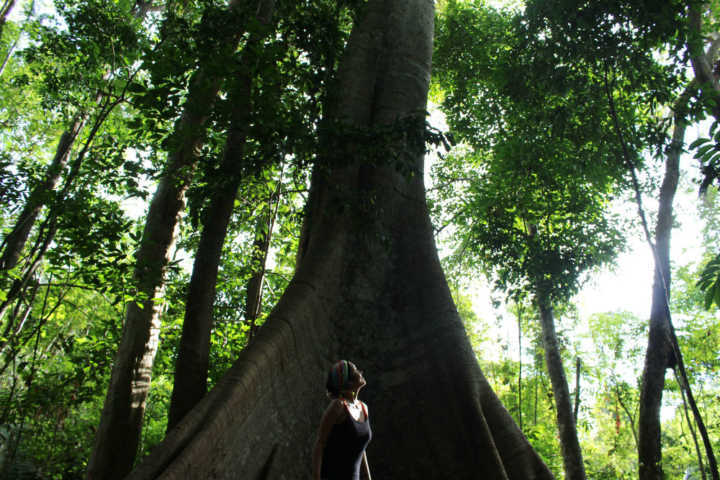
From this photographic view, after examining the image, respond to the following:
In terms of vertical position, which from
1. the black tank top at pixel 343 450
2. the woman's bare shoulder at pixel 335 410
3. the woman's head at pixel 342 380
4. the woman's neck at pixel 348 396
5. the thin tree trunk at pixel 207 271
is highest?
the thin tree trunk at pixel 207 271

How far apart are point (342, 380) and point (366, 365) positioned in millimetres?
1172

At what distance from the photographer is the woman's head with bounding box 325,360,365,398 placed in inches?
82.6

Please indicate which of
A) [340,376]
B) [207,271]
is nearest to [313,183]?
[207,271]

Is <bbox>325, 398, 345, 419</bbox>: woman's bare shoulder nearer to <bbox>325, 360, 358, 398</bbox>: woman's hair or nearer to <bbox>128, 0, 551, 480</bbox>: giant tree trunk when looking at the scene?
<bbox>325, 360, 358, 398</bbox>: woman's hair

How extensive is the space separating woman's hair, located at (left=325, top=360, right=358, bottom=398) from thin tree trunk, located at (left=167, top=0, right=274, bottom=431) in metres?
1.12

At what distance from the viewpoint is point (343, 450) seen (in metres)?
2.06

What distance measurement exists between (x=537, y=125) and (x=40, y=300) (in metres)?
10.1

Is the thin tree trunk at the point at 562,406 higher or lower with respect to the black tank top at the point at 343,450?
higher

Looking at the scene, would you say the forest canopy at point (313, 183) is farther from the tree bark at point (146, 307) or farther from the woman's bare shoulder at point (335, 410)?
the woman's bare shoulder at point (335, 410)

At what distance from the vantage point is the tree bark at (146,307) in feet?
9.73

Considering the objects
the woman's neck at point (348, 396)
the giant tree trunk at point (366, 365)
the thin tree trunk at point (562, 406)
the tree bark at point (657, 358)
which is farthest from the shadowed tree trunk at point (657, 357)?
the woman's neck at point (348, 396)

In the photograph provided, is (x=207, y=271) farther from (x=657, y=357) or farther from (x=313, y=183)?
(x=657, y=357)

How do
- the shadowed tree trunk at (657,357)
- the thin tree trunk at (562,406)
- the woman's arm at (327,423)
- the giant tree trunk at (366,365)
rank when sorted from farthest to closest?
the thin tree trunk at (562,406) < the shadowed tree trunk at (657,357) < the giant tree trunk at (366,365) < the woman's arm at (327,423)

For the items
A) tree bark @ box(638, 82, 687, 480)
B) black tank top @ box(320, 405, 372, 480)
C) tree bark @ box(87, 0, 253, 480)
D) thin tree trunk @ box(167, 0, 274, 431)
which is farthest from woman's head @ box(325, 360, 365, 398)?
tree bark @ box(638, 82, 687, 480)
